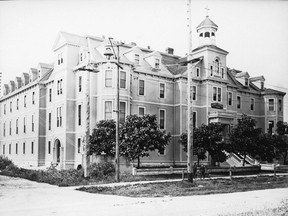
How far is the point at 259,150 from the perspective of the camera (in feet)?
110

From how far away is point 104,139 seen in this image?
3084 centimetres

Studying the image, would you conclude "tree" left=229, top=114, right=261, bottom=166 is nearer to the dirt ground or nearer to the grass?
the grass

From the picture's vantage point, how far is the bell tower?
4041 cm

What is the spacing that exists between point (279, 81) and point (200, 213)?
26.9 feet

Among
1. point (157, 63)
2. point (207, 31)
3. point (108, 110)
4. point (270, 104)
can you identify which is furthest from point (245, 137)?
point (270, 104)

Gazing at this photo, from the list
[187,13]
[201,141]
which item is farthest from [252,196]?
[201,141]

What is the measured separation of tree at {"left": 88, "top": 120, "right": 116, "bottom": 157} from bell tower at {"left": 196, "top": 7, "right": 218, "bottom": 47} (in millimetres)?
15961

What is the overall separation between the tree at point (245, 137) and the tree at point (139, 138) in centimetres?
747

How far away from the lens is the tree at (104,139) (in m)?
30.5

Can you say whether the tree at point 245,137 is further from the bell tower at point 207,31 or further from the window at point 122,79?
the window at point 122,79

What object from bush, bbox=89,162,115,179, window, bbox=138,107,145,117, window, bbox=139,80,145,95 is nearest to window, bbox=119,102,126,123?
window, bbox=138,107,145,117

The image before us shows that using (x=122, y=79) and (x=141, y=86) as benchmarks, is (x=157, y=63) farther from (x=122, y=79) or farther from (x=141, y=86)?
(x=122, y=79)

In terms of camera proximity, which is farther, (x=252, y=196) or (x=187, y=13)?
(x=187, y=13)

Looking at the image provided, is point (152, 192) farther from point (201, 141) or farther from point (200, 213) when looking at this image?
point (201, 141)
